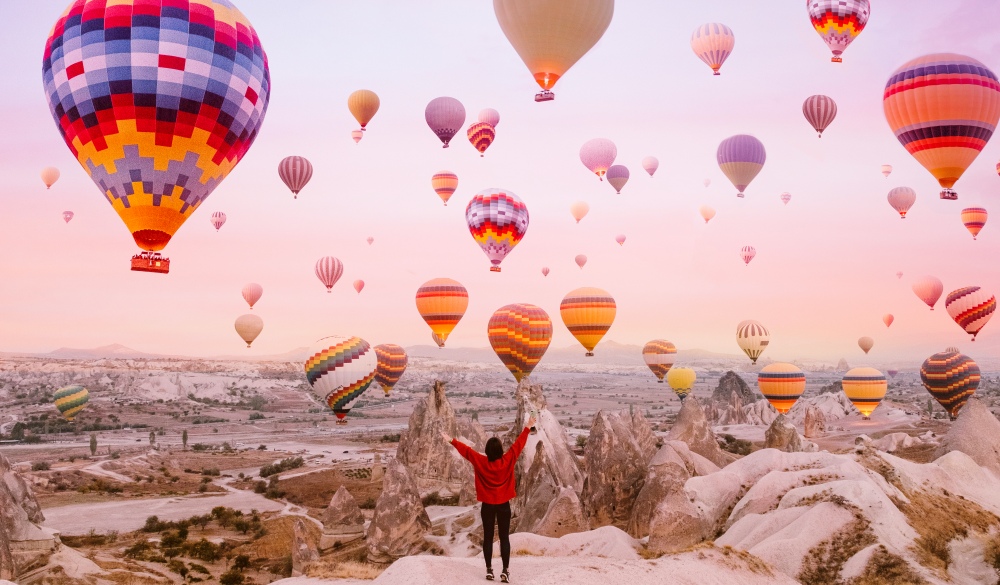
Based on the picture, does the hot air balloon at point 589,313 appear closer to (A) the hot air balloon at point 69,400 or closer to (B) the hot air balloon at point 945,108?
(B) the hot air balloon at point 945,108

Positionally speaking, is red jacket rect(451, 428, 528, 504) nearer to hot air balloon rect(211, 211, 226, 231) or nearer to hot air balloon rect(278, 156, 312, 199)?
hot air balloon rect(278, 156, 312, 199)

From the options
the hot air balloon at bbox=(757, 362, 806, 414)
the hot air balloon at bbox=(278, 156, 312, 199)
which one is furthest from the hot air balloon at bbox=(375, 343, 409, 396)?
the hot air balloon at bbox=(757, 362, 806, 414)

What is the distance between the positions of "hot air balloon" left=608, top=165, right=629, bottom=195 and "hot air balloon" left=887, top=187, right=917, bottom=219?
1929 centimetres

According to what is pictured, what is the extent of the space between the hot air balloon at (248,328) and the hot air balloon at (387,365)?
16.5m

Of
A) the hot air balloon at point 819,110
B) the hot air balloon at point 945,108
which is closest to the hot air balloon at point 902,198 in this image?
the hot air balloon at point 819,110

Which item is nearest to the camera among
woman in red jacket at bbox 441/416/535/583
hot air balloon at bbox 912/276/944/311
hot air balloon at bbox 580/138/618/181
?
woman in red jacket at bbox 441/416/535/583

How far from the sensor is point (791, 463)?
78.3ft

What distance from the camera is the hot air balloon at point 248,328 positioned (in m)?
69.9

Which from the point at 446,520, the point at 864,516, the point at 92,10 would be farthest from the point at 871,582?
the point at 92,10

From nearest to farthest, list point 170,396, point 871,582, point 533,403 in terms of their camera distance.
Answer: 1. point 871,582
2. point 533,403
3. point 170,396

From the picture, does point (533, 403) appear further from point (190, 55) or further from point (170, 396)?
point (170, 396)

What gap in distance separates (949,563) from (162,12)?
2478 cm

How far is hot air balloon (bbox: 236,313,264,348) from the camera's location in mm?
69938

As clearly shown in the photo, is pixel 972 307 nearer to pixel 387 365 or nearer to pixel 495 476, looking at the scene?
pixel 387 365
